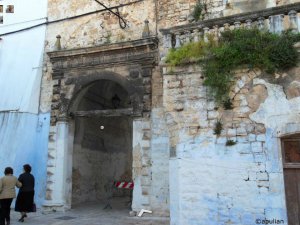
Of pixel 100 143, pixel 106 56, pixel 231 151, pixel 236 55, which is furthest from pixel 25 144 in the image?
pixel 236 55

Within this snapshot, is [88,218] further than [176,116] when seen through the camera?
Yes

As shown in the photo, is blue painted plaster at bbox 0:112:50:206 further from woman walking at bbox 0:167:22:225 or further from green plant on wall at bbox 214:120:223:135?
green plant on wall at bbox 214:120:223:135

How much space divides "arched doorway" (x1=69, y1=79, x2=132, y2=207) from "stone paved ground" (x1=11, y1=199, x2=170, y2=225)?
1.28 metres

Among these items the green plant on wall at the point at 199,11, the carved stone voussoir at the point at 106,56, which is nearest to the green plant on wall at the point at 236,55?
the carved stone voussoir at the point at 106,56

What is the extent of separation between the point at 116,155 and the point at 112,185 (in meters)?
1.17

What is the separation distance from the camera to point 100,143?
12344 millimetres

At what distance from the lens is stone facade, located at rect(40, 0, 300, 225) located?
577cm

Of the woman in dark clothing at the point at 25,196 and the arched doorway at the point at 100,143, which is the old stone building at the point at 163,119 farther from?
the woman in dark clothing at the point at 25,196

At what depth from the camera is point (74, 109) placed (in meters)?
10.0

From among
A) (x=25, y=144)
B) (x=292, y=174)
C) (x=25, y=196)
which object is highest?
(x=25, y=144)

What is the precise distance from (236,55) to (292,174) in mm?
2214

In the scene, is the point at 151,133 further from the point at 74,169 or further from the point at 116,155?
the point at 116,155

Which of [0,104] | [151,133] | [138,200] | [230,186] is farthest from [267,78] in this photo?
[0,104]

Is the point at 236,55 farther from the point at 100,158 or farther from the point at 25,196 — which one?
the point at 100,158
